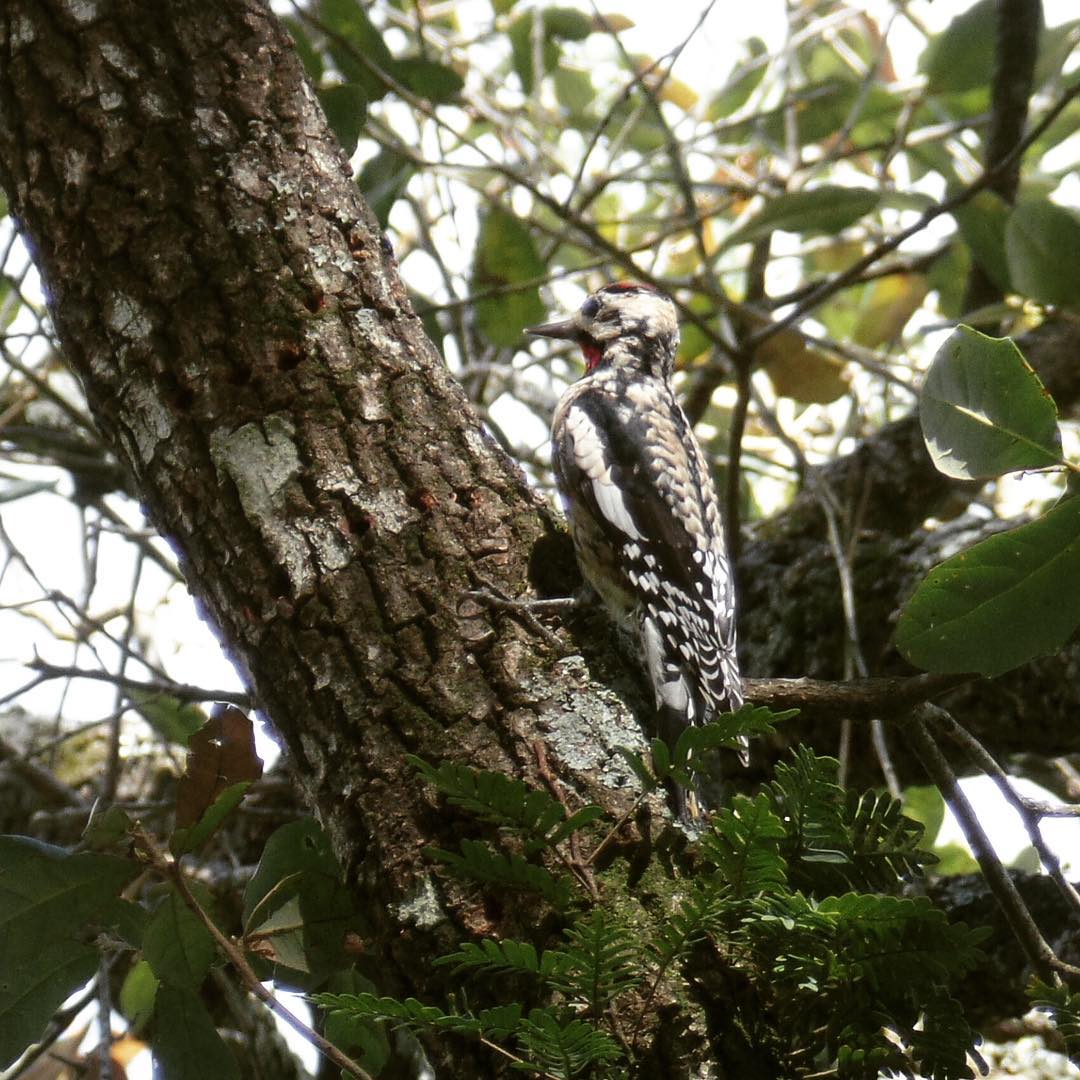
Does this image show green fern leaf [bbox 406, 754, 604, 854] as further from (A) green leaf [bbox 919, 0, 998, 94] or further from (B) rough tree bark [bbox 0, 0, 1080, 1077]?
(A) green leaf [bbox 919, 0, 998, 94]

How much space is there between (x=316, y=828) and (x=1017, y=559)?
926mm

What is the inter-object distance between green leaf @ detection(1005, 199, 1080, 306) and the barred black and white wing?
803 mm

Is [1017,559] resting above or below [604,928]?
above

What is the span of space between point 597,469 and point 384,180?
2.41 feet

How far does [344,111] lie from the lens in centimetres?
225

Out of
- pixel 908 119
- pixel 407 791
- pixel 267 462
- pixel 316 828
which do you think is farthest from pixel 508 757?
pixel 908 119

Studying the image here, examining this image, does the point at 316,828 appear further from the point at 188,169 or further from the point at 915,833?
the point at 188,169

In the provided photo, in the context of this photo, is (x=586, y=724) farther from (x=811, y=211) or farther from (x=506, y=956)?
(x=811, y=211)

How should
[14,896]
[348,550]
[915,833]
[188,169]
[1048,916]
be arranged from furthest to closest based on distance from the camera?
[1048,916], [188,169], [348,550], [915,833], [14,896]

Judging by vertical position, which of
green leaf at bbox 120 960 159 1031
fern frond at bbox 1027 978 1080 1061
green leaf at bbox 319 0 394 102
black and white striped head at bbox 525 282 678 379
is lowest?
fern frond at bbox 1027 978 1080 1061

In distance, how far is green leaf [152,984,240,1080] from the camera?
1543 mm

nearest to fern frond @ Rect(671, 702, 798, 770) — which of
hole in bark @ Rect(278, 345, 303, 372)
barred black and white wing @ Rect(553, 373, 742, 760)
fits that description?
barred black and white wing @ Rect(553, 373, 742, 760)

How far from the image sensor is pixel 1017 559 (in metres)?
1.34

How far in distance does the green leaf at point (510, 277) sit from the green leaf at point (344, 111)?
0.76m
